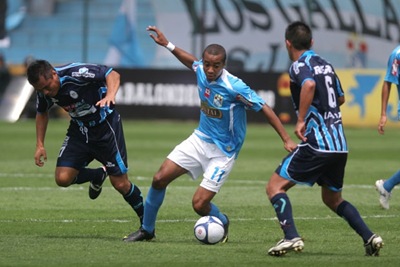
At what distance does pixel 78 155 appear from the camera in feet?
33.8

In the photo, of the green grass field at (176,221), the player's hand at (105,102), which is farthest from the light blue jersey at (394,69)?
the player's hand at (105,102)

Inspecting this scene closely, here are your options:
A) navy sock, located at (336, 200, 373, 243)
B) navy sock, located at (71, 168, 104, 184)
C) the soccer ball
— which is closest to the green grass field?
the soccer ball

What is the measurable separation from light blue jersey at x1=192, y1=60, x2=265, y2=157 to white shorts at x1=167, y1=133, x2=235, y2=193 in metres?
0.06

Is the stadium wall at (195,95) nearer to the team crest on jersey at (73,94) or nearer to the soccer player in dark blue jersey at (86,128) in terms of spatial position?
the soccer player in dark blue jersey at (86,128)

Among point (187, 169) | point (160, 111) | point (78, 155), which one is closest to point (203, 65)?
point (187, 169)

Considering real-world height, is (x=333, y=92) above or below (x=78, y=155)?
above

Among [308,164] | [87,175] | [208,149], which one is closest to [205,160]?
[208,149]

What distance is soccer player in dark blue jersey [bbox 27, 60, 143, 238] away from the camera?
1003 cm

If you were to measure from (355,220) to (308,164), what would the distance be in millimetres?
651

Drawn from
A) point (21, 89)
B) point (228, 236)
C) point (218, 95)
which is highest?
point (218, 95)

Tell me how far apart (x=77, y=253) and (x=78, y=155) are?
1876 millimetres

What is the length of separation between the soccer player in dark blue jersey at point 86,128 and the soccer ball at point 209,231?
42.2 inches

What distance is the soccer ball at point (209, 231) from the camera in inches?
367

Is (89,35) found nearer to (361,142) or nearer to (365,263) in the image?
(361,142)
